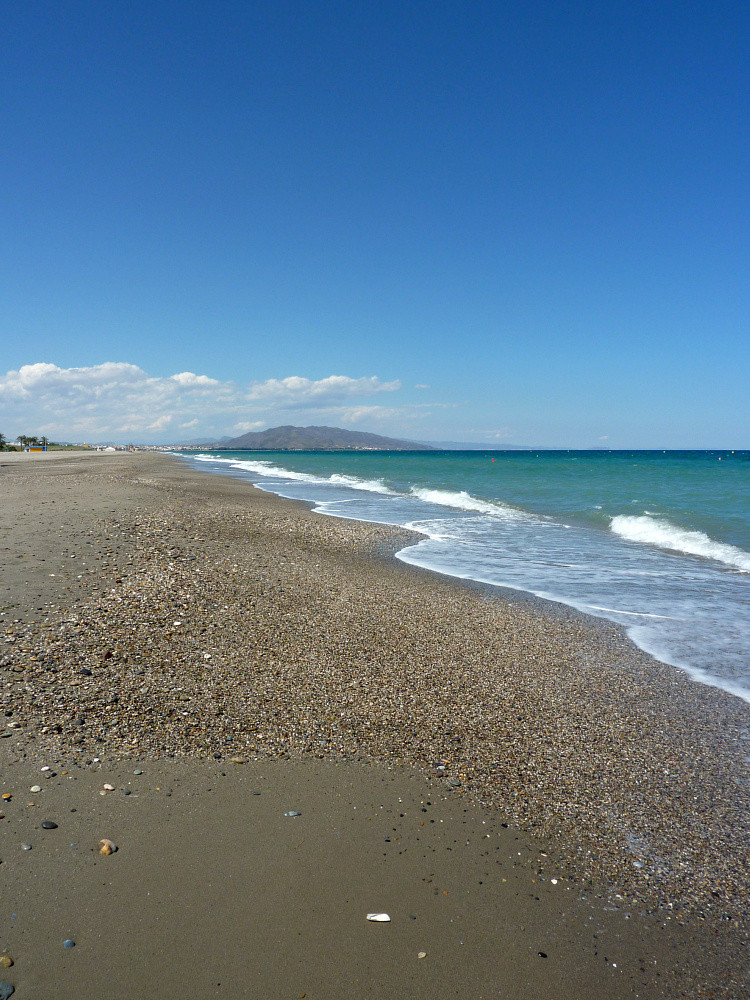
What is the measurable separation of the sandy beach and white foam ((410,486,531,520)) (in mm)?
17011

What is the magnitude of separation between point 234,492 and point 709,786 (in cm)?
2673

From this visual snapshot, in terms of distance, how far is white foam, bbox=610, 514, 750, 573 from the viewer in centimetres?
1590

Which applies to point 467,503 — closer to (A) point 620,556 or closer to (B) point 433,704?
(A) point 620,556

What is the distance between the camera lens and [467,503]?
29.3 meters

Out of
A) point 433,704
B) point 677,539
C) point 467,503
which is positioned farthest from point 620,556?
point 467,503

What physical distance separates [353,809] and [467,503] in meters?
25.6

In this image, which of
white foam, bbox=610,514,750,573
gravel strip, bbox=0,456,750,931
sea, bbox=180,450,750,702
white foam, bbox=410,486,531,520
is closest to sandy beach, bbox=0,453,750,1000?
gravel strip, bbox=0,456,750,931

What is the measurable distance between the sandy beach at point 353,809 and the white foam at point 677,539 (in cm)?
995

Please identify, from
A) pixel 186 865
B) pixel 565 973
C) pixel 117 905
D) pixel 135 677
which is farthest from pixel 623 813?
pixel 135 677

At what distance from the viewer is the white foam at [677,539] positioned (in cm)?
1590

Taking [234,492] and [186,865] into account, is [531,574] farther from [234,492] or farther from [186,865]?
[234,492]

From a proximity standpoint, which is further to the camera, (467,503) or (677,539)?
(467,503)

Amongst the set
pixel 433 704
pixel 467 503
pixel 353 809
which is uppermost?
pixel 467 503

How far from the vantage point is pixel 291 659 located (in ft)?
22.3
